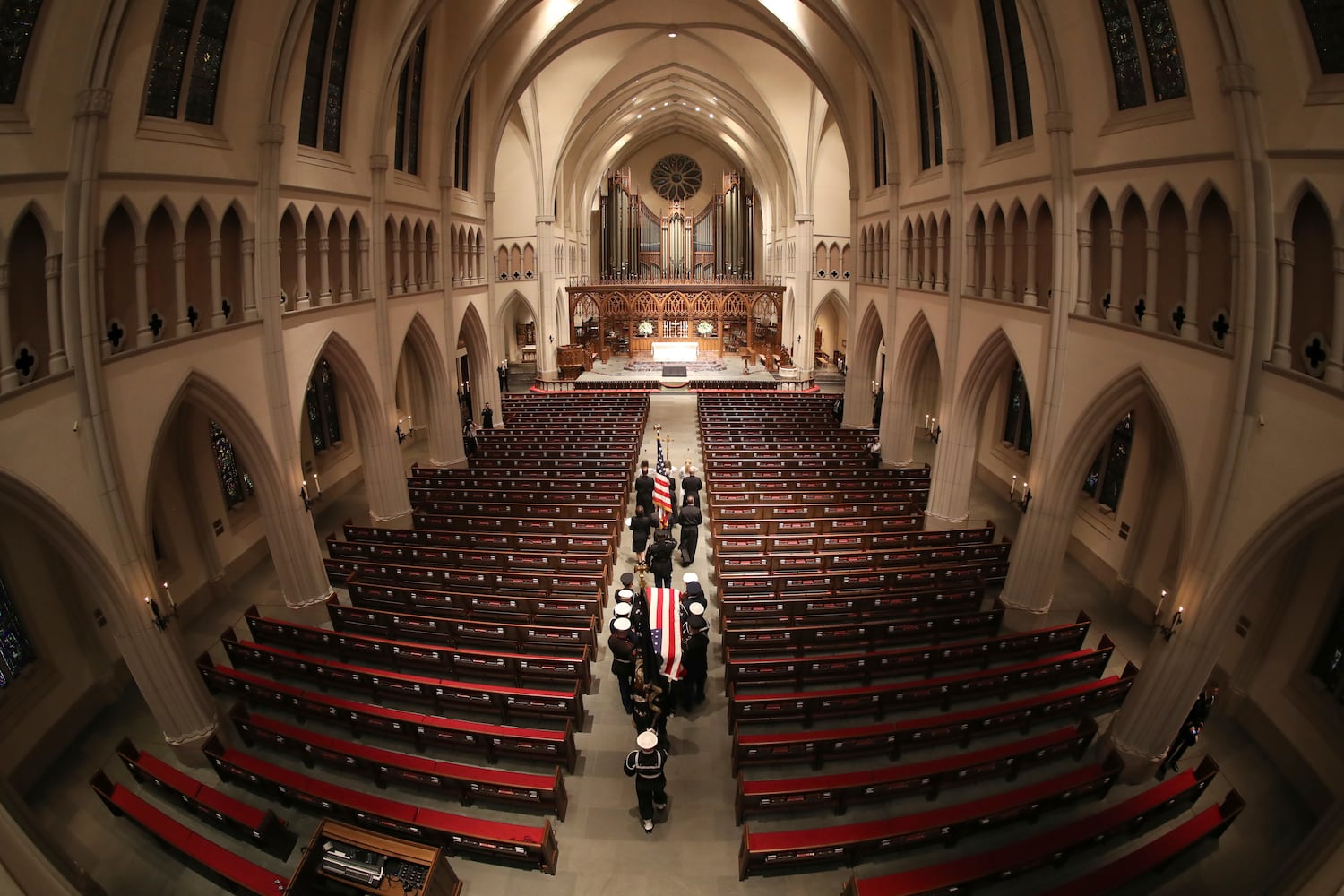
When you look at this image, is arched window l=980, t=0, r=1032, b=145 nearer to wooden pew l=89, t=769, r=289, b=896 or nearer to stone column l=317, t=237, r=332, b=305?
stone column l=317, t=237, r=332, b=305

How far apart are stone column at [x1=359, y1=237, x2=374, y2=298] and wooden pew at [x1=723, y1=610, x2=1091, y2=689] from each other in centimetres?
1126

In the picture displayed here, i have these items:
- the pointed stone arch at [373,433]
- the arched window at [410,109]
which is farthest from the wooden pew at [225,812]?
the arched window at [410,109]

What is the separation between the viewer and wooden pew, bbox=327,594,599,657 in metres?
9.96

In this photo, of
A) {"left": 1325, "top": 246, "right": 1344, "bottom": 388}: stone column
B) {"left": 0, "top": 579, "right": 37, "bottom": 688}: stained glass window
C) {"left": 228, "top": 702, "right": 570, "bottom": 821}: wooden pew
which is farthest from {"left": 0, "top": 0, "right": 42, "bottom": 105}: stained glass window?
{"left": 1325, "top": 246, "right": 1344, "bottom": 388}: stone column

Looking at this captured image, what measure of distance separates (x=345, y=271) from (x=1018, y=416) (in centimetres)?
1734

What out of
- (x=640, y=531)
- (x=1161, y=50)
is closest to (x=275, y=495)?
(x=640, y=531)

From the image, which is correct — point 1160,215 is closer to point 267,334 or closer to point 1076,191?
point 1076,191

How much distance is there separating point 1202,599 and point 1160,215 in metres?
5.20

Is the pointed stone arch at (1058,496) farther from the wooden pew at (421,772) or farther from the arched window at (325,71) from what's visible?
the arched window at (325,71)

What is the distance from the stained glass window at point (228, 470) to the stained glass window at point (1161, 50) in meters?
17.1

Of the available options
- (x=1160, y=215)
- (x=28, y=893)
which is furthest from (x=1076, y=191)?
(x=28, y=893)

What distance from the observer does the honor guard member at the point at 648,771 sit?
6938mm

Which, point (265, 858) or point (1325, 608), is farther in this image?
point (1325, 608)

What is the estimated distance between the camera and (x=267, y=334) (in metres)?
10.9
